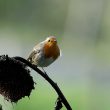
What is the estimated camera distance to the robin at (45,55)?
4430 millimetres

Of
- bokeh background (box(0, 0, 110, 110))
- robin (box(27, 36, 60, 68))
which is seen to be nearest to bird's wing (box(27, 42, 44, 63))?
robin (box(27, 36, 60, 68))

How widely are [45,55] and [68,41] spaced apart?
38.7ft

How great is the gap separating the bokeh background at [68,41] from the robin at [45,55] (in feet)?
13.2

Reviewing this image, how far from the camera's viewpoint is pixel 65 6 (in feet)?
59.7

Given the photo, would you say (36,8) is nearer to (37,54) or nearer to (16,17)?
(16,17)

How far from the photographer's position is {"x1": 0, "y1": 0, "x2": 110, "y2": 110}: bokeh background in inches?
412

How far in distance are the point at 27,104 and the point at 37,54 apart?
199 inches

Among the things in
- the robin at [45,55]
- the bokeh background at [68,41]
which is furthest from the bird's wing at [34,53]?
the bokeh background at [68,41]

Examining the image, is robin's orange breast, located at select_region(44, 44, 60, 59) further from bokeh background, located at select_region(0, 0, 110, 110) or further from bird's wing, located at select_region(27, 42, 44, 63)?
bokeh background, located at select_region(0, 0, 110, 110)

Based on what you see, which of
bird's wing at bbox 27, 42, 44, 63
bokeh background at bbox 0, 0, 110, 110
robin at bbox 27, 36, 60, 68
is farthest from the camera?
bokeh background at bbox 0, 0, 110, 110

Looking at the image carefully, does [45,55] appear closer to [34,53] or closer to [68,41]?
[34,53]

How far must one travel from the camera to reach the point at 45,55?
457 cm

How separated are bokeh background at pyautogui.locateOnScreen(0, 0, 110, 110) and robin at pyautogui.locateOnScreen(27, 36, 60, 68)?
403 centimetres

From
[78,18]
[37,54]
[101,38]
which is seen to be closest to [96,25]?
[101,38]
